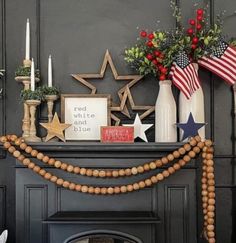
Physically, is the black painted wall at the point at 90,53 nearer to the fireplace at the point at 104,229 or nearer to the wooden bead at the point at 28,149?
the wooden bead at the point at 28,149

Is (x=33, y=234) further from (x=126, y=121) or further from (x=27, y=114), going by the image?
(x=126, y=121)

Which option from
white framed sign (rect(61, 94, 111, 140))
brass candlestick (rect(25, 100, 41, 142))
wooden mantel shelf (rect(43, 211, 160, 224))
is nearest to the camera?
wooden mantel shelf (rect(43, 211, 160, 224))

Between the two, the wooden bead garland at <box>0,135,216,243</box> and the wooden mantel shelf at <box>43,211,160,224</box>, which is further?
the wooden bead garland at <box>0,135,216,243</box>

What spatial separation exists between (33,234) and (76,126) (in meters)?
0.73

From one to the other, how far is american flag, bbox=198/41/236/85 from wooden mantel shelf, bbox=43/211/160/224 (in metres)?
0.98

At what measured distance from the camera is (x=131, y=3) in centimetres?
291

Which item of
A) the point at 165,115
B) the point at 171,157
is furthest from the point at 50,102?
the point at 171,157

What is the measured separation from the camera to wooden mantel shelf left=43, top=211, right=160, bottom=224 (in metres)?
2.39

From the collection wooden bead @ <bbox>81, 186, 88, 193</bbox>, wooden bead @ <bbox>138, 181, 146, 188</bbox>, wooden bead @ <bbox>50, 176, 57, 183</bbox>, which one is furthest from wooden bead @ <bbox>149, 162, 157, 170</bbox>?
wooden bead @ <bbox>50, 176, 57, 183</bbox>

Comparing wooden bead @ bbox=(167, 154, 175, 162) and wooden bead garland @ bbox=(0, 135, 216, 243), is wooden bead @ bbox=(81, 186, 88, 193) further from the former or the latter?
wooden bead @ bbox=(167, 154, 175, 162)

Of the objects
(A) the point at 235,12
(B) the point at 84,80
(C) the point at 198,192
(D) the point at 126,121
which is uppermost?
(A) the point at 235,12

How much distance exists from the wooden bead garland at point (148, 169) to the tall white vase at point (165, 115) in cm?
16

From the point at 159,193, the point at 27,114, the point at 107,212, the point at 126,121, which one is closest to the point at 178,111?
the point at 126,121

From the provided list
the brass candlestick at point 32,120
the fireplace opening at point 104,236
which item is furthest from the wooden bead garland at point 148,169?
the fireplace opening at point 104,236
